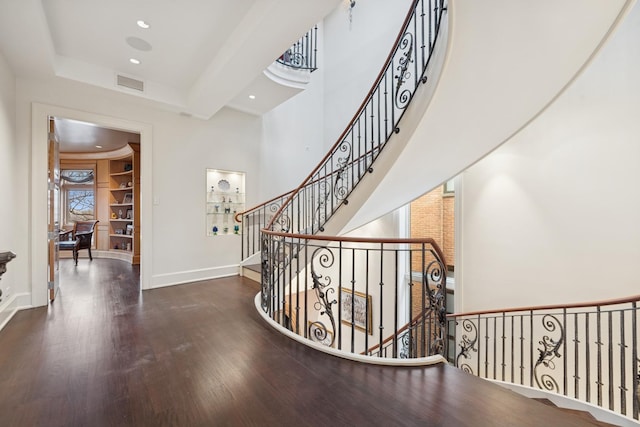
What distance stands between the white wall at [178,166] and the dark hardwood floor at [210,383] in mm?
1566

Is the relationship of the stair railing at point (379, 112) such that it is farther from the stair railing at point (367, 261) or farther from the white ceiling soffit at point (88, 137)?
the white ceiling soffit at point (88, 137)

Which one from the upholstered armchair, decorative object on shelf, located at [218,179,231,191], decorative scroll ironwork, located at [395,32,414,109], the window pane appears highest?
decorative scroll ironwork, located at [395,32,414,109]

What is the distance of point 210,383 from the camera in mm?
1901

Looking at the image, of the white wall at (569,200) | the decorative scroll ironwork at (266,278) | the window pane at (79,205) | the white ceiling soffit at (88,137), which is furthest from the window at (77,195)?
the white wall at (569,200)

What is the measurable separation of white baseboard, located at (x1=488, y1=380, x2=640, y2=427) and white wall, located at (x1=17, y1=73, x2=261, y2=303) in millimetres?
4798

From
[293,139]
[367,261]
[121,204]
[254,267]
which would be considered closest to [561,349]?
[367,261]

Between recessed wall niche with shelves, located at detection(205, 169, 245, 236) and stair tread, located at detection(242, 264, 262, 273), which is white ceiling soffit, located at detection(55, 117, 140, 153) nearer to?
recessed wall niche with shelves, located at detection(205, 169, 245, 236)

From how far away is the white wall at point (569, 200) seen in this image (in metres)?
3.12

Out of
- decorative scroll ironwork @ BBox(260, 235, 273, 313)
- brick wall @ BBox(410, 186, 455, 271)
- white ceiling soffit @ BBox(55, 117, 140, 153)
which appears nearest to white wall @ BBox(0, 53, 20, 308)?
white ceiling soffit @ BBox(55, 117, 140, 153)

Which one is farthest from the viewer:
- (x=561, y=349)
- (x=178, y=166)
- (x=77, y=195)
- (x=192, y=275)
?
(x=77, y=195)

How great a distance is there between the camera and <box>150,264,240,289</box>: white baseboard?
14.2ft

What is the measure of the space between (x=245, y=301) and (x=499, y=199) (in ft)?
13.2

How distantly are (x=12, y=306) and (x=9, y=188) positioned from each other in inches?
54.3

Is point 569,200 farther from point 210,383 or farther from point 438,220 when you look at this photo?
point 210,383
